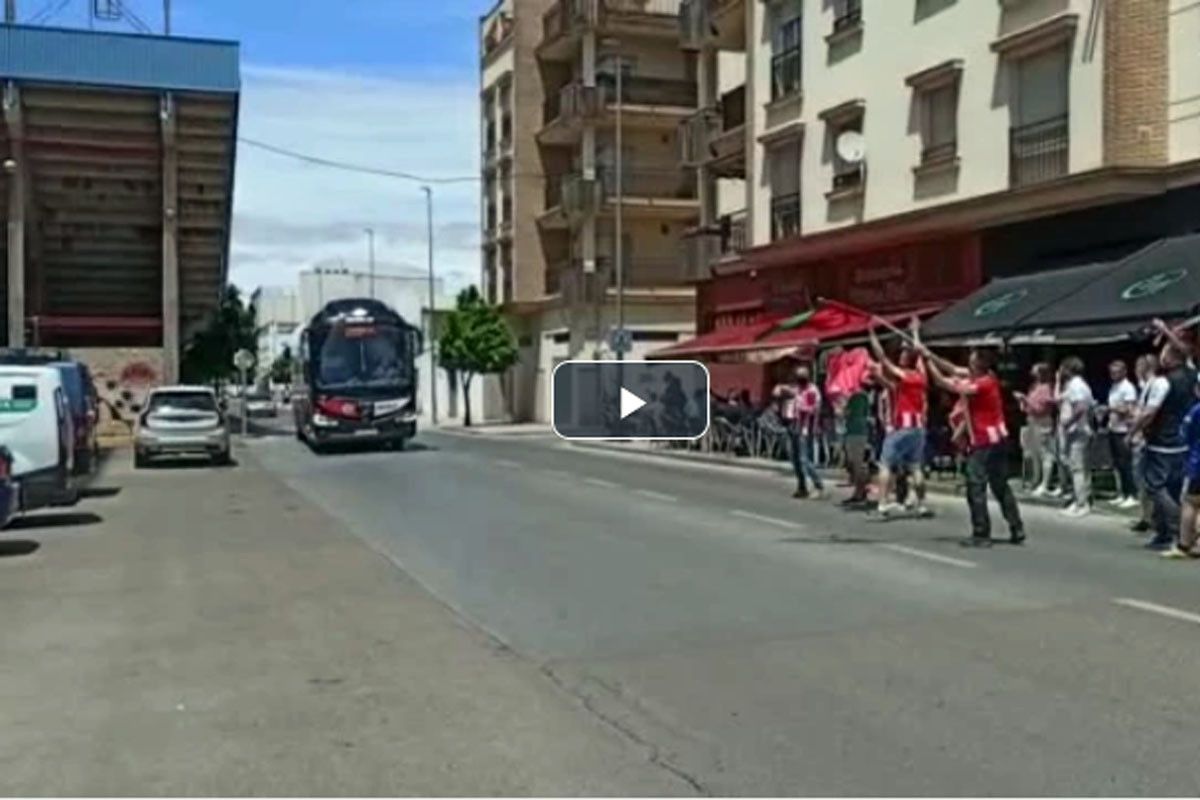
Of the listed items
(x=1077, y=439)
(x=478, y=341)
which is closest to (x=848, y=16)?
(x=1077, y=439)

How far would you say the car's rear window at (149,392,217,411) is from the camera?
30859 mm

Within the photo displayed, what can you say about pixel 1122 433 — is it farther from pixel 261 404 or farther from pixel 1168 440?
pixel 261 404

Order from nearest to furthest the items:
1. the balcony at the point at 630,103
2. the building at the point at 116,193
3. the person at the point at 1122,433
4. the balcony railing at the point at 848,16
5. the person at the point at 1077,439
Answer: the person at the point at 1122,433 → the person at the point at 1077,439 → the balcony railing at the point at 848,16 → the building at the point at 116,193 → the balcony at the point at 630,103

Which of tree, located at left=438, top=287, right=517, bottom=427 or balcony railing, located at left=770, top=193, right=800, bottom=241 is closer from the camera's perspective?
balcony railing, located at left=770, top=193, right=800, bottom=241

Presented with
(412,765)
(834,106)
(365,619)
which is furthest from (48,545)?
(834,106)

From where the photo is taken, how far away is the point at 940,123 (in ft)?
87.4

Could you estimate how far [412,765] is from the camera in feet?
19.9

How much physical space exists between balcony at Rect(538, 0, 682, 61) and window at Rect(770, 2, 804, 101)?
2026cm

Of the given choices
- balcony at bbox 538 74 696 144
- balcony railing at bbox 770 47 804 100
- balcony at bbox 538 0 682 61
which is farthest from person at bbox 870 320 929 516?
balcony at bbox 538 0 682 61

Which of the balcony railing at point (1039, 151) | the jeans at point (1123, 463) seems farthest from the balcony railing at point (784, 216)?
the jeans at point (1123, 463)

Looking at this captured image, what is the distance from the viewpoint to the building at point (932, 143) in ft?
70.5

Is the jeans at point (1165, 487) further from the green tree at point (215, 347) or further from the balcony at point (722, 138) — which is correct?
the green tree at point (215, 347)

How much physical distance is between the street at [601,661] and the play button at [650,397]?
1590cm

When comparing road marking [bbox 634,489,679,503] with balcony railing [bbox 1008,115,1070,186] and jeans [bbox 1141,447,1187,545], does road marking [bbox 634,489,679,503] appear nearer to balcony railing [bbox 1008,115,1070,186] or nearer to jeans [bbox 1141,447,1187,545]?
jeans [bbox 1141,447,1187,545]
